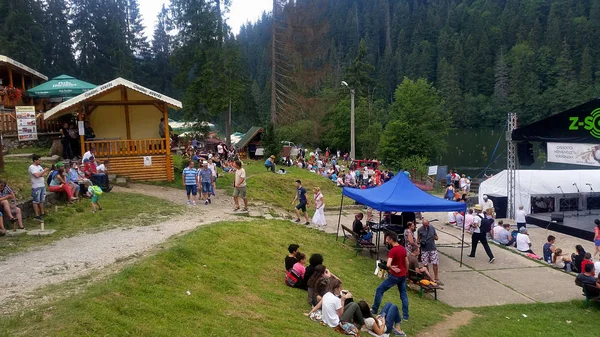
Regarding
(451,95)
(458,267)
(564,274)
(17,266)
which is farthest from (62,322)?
(451,95)

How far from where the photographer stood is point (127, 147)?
57.9 ft

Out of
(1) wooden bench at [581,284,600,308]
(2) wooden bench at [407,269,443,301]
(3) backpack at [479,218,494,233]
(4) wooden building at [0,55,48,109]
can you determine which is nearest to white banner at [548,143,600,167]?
(3) backpack at [479,218,494,233]

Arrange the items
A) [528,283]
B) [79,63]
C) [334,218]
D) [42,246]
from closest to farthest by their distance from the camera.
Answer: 1. [42,246]
2. [528,283]
3. [334,218]
4. [79,63]

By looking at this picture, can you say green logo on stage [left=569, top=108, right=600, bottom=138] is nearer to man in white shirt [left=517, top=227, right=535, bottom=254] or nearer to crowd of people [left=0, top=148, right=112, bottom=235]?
man in white shirt [left=517, top=227, right=535, bottom=254]

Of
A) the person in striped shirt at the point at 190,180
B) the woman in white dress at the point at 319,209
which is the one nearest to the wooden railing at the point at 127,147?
the person in striped shirt at the point at 190,180

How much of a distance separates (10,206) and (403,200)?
9530 millimetres

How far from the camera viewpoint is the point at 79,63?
2250 inches

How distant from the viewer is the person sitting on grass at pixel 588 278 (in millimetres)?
10484

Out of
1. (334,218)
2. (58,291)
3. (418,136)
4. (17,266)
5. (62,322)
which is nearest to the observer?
(62,322)

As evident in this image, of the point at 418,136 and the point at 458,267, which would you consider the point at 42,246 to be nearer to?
the point at 458,267

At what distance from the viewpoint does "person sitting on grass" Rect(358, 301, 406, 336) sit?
25.0ft

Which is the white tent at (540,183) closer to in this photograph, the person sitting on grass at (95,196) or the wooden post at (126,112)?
the wooden post at (126,112)

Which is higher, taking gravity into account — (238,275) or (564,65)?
(564,65)

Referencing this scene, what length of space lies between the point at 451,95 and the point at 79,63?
72680 mm
